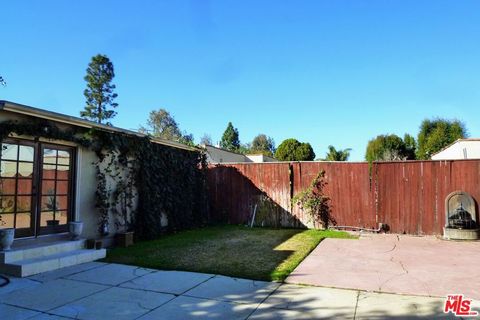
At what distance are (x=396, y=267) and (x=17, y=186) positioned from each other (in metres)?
6.59

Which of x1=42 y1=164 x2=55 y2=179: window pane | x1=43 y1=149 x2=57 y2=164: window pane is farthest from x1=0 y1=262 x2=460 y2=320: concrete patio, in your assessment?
x1=43 y1=149 x2=57 y2=164: window pane

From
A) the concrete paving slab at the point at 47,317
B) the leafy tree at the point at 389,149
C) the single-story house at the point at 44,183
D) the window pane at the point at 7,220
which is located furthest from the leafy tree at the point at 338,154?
the concrete paving slab at the point at 47,317

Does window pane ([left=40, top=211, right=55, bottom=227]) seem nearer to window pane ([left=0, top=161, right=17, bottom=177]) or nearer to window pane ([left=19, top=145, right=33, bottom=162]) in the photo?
window pane ([left=0, top=161, right=17, bottom=177])

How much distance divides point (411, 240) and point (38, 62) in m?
15.6

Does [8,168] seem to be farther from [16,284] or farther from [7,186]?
[16,284]

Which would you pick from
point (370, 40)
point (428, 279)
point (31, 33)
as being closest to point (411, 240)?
point (428, 279)

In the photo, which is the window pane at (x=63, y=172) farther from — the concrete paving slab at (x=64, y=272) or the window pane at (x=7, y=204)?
the concrete paving slab at (x=64, y=272)

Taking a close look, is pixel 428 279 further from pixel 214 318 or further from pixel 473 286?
pixel 214 318

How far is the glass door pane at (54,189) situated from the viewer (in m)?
6.55

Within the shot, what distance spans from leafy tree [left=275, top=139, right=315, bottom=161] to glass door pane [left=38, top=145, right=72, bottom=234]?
25.5m

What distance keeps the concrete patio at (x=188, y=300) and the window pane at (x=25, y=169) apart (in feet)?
6.19

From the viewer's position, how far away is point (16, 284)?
4883mm

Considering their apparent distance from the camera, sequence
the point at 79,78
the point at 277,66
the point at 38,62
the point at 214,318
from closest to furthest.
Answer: the point at 214,318
the point at 277,66
the point at 38,62
the point at 79,78

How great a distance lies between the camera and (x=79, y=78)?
114 feet
